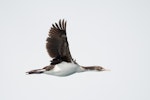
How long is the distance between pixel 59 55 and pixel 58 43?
0.63m

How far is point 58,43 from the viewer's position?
1579 centimetres

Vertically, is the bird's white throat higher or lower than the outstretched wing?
lower

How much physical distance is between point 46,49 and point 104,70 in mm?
3205

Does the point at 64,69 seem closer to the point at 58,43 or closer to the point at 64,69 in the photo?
the point at 64,69

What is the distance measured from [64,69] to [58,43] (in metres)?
1.16

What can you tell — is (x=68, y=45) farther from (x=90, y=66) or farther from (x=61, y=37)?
(x=90, y=66)

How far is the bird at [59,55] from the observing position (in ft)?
51.5

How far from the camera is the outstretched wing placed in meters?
15.7

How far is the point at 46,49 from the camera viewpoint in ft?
52.5

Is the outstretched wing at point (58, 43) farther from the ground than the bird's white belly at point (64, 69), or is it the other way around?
the outstretched wing at point (58, 43)

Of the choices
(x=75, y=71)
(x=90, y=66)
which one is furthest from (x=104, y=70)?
(x=75, y=71)

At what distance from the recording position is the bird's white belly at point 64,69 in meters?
15.6

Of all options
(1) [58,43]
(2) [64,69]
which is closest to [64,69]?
(2) [64,69]

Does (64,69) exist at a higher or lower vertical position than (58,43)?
lower
